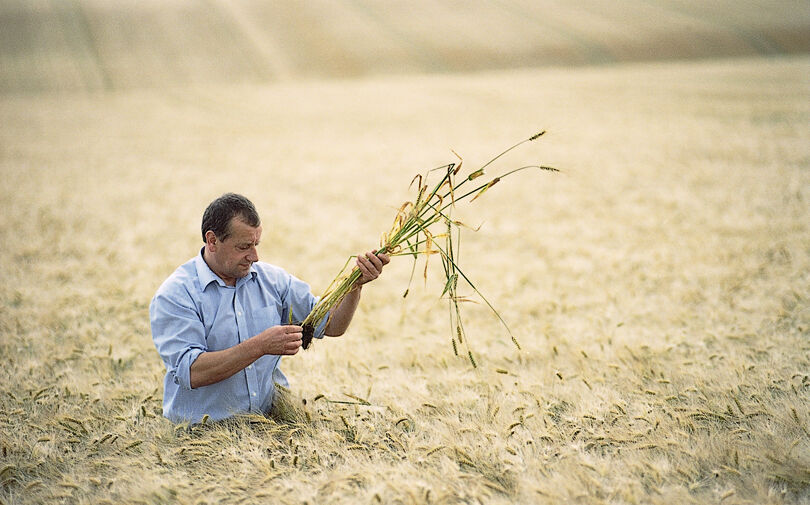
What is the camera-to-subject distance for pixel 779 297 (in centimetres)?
623

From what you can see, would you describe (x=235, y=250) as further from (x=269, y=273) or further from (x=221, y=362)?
(x=221, y=362)

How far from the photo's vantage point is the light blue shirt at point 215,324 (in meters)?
3.28

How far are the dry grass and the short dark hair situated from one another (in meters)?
1.07

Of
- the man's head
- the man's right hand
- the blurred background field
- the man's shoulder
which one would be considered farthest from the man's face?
the blurred background field

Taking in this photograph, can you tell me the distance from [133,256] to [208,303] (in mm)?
5205

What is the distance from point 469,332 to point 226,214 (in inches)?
122

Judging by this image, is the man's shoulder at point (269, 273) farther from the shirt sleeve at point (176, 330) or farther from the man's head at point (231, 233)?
the shirt sleeve at point (176, 330)

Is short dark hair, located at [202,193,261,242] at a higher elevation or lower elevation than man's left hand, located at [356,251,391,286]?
higher

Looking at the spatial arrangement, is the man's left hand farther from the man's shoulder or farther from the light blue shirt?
the man's shoulder

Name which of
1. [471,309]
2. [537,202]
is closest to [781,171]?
[537,202]

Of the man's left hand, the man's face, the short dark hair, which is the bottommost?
the man's left hand

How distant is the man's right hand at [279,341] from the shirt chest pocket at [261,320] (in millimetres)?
400

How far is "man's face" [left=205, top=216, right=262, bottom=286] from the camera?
128 inches

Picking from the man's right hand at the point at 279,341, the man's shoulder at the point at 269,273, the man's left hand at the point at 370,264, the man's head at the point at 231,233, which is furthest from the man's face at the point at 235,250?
the man's left hand at the point at 370,264
